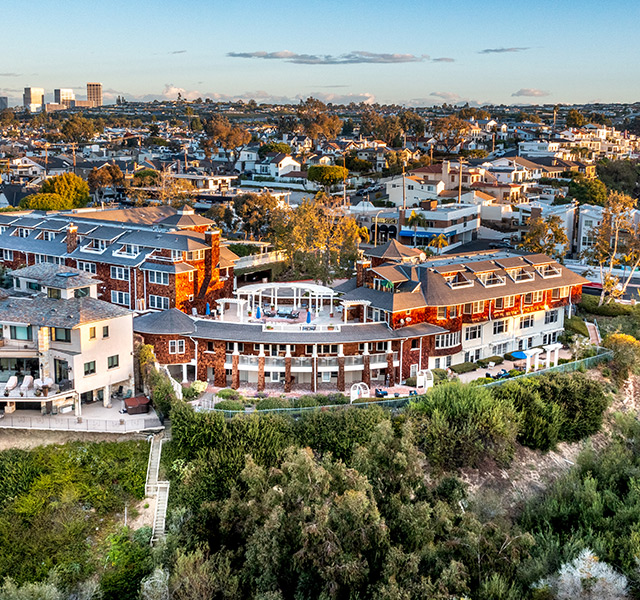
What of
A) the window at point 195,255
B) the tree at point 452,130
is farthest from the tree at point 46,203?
the tree at point 452,130

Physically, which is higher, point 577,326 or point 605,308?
point 605,308

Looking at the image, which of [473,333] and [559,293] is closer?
[473,333]

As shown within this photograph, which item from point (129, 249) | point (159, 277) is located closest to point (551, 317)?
point (159, 277)

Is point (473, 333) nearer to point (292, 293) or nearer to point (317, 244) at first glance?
point (292, 293)

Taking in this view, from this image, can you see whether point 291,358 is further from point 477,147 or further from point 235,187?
point 477,147

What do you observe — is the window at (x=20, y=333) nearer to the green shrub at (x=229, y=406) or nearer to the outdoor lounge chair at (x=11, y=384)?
the outdoor lounge chair at (x=11, y=384)

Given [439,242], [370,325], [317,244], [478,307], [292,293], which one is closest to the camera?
[370,325]

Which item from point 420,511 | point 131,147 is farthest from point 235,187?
point 420,511

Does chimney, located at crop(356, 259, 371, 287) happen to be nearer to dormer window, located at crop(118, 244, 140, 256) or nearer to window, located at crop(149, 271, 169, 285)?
window, located at crop(149, 271, 169, 285)
